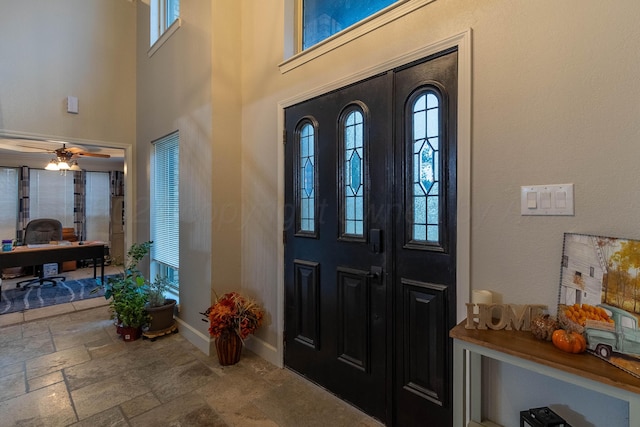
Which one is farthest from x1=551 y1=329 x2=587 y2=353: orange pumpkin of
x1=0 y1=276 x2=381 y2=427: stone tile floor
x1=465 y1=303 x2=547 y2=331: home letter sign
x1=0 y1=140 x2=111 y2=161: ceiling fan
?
x1=0 y1=140 x2=111 y2=161: ceiling fan

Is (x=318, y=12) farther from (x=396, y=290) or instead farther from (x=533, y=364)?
(x=533, y=364)

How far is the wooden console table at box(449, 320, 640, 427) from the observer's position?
93 centimetres

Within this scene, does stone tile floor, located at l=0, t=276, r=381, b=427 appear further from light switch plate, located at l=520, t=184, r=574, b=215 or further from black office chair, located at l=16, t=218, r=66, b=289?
black office chair, located at l=16, t=218, r=66, b=289

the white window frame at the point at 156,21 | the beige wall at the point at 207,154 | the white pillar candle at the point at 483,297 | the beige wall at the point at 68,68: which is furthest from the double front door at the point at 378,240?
the beige wall at the point at 68,68

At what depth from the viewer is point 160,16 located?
3988 mm

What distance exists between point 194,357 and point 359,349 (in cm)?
160

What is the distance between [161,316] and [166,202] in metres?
1.33

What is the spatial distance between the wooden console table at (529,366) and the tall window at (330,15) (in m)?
1.97

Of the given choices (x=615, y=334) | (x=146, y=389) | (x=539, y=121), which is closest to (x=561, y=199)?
(x=539, y=121)

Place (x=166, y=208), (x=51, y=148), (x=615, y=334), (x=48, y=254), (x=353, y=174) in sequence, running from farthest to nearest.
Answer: (x=51, y=148) → (x=48, y=254) → (x=166, y=208) → (x=353, y=174) → (x=615, y=334)

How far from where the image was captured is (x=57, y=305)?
419 cm

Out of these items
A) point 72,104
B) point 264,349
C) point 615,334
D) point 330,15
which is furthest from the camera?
point 72,104

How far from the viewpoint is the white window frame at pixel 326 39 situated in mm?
1746

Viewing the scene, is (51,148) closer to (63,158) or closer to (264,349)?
(63,158)
